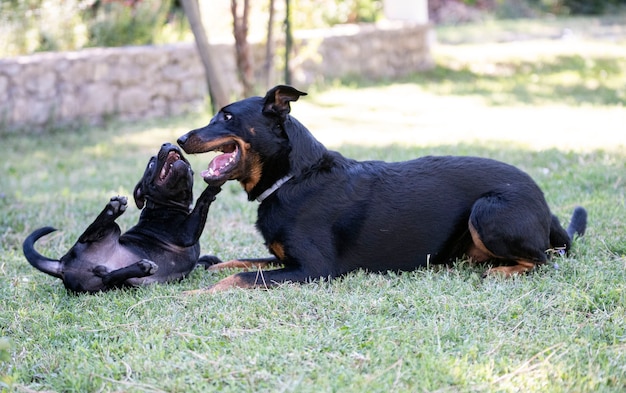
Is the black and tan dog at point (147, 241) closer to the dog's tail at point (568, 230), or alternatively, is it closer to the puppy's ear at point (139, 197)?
the puppy's ear at point (139, 197)

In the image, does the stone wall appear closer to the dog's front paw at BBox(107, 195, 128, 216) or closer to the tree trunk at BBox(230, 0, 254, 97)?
the tree trunk at BBox(230, 0, 254, 97)

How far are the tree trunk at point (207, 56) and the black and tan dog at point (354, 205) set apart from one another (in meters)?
5.50

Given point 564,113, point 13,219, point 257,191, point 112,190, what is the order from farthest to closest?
point 564,113
point 112,190
point 13,219
point 257,191

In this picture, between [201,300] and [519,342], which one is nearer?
[519,342]

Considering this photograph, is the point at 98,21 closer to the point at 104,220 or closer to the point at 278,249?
the point at 104,220

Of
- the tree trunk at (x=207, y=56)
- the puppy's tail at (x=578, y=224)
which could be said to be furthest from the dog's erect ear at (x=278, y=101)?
the tree trunk at (x=207, y=56)

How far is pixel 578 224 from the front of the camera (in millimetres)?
5914

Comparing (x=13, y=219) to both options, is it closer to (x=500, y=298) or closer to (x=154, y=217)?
(x=154, y=217)

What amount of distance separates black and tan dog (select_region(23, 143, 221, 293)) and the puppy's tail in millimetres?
2610

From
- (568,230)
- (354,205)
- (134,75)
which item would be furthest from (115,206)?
(134,75)

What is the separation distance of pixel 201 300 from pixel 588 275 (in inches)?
95.1

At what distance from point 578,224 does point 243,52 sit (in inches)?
282

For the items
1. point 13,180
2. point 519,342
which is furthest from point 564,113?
point 519,342

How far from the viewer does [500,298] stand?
183 inches
